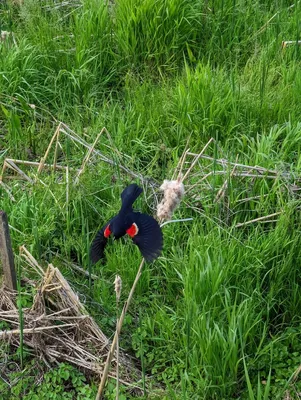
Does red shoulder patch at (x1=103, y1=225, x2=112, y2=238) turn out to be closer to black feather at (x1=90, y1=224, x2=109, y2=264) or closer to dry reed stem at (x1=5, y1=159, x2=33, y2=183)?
black feather at (x1=90, y1=224, x2=109, y2=264)

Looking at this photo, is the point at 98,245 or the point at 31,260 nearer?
the point at 98,245

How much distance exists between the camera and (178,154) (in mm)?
3828

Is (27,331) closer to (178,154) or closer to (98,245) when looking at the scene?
(98,245)

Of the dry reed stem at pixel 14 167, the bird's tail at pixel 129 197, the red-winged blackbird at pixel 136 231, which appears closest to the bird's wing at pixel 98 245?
the red-winged blackbird at pixel 136 231

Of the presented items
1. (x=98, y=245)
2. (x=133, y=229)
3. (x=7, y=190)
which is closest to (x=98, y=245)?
(x=98, y=245)

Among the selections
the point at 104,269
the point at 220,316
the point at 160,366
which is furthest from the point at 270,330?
the point at 104,269

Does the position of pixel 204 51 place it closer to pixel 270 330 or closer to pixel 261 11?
pixel 261 11

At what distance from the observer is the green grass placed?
281 centimetres

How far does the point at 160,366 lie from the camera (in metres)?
2.83

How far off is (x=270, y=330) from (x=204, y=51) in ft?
7.19

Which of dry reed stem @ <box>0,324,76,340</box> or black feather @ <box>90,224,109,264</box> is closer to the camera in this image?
black feather @ <box>90,224,109,264</box>

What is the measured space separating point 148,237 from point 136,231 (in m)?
0.06

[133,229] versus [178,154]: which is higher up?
[133,229]

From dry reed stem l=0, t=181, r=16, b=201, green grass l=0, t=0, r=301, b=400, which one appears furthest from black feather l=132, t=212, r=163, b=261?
dry reed stem l=0, t=181, r=16, b=201
